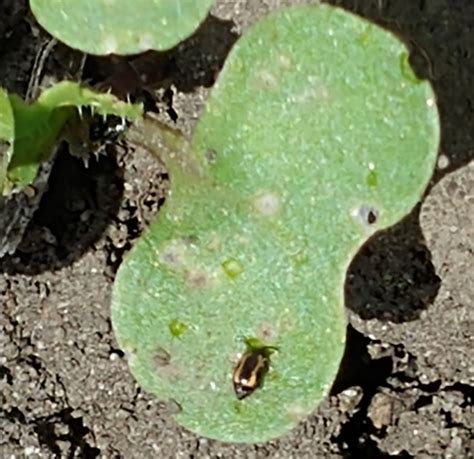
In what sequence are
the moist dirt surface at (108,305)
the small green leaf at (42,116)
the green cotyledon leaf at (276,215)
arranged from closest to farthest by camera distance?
the green cotyledon leaf at (276,215) → the small green leaf at (42,116) → the moist dirt surface at (108,305)

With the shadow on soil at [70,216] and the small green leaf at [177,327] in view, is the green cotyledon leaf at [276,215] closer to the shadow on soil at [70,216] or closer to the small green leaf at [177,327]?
the small green leaf at [177,327]

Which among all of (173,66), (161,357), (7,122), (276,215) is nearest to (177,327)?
(161,357)

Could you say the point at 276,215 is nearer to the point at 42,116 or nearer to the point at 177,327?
the point at 177,327

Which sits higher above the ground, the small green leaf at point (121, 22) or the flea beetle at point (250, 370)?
the small green leaf at point (121, 22)

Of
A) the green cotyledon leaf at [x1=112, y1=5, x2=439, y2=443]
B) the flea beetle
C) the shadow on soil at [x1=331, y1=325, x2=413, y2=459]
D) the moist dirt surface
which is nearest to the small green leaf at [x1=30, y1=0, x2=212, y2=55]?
the green cotyledon leaf at [x1=112, y1=5, x2=439, y2=443]

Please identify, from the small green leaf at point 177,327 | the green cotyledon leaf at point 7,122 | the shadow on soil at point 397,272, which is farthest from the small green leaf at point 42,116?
A: the shadow on soil at point 397,272

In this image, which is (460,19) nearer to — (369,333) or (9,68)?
(369,333)

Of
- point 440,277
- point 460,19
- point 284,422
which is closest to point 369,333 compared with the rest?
point 440,277
